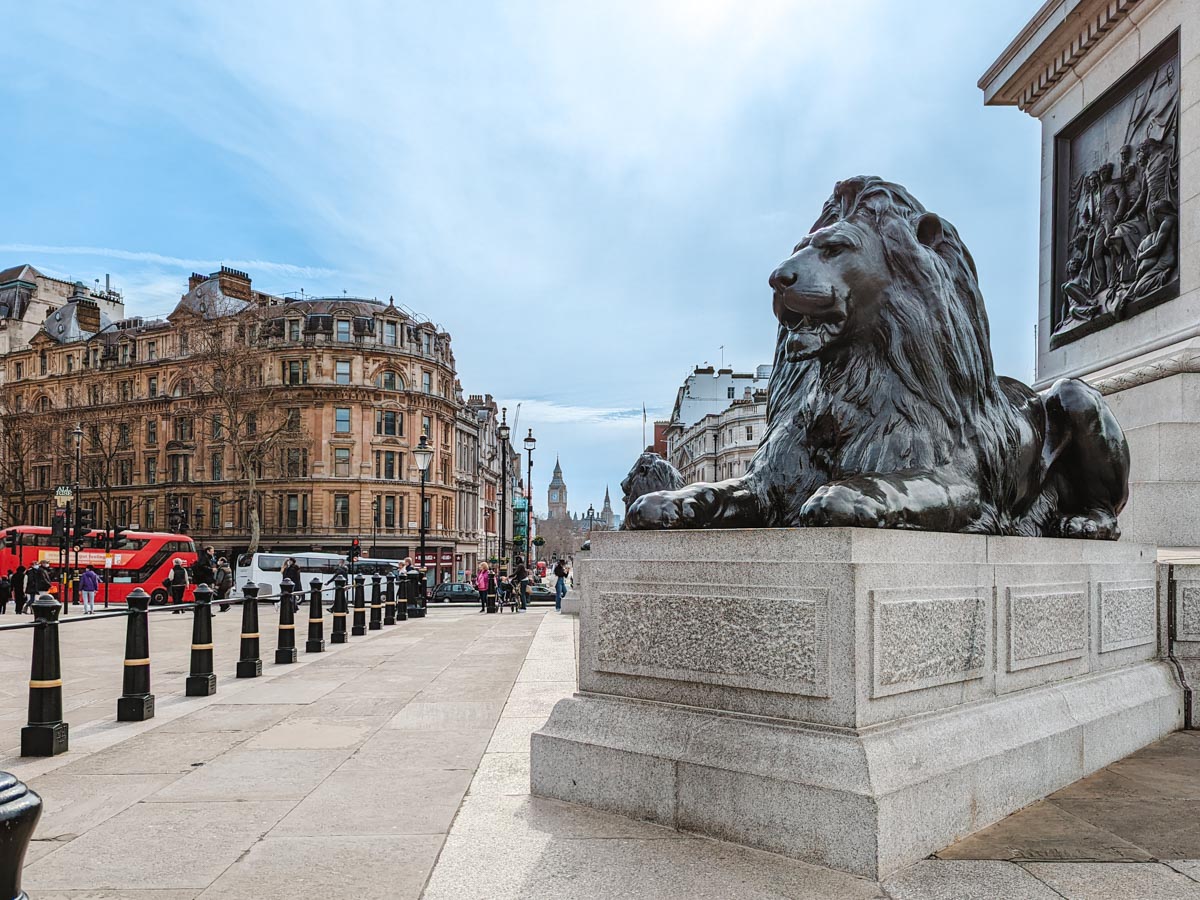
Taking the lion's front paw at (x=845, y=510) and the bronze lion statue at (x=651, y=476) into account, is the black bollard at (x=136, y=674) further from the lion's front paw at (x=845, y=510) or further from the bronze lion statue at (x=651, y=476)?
the lion's front paw at (x=845, y=510)

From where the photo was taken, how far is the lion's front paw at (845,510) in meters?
3.65

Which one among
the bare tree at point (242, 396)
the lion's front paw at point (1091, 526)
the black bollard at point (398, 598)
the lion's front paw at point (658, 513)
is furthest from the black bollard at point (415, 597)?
the bare tree at point (242, 396)

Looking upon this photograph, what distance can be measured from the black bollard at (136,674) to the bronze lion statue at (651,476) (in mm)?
4273

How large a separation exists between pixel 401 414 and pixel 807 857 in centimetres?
6903

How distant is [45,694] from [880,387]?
535cm

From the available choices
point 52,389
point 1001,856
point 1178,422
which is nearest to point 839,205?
point 1001,856

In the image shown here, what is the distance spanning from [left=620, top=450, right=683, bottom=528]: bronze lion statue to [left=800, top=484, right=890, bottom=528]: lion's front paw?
5296 millimetres

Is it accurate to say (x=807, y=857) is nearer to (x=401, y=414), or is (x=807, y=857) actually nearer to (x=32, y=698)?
(x=32, y=698)

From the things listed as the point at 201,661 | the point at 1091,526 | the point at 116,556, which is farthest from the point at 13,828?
the point at 116,556

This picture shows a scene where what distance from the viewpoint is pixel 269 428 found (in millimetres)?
65312

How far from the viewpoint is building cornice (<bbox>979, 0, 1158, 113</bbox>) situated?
9633 millimetres

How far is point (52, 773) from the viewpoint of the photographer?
5312 millimetres

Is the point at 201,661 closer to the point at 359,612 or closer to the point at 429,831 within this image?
the point at 429,831

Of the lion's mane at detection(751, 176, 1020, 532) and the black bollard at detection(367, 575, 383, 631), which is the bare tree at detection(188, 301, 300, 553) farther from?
the lion's mane at detection(751, 176, 1020, 532)
